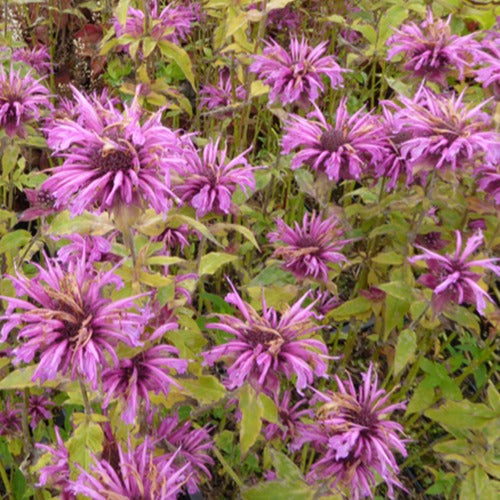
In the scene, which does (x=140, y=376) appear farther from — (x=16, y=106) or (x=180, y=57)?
(x=180, y=57)

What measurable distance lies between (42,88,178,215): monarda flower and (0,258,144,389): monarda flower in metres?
0.10

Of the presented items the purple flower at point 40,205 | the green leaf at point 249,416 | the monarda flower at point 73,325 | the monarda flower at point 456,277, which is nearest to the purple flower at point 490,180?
the monarda flower at point 456,277

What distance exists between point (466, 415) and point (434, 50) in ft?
2.54

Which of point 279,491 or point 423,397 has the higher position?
point 279,491

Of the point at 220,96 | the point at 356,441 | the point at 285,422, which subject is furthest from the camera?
the point at 220,96

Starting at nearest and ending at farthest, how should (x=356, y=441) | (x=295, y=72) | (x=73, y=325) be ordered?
(x=73, y=325)
(x=356, y=441)
(x=295, y=72)

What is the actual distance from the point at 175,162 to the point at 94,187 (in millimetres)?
122

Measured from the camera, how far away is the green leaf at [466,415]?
1062 millimetres

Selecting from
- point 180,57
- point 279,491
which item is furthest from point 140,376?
point 180,57

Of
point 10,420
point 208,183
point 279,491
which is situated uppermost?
point 208,183

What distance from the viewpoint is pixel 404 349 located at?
1.11 m

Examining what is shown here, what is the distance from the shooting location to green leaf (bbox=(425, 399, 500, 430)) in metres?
1.06

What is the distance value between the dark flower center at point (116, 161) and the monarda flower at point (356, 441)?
434mm

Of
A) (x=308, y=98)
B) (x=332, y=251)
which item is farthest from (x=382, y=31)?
(x=332, y=251)
